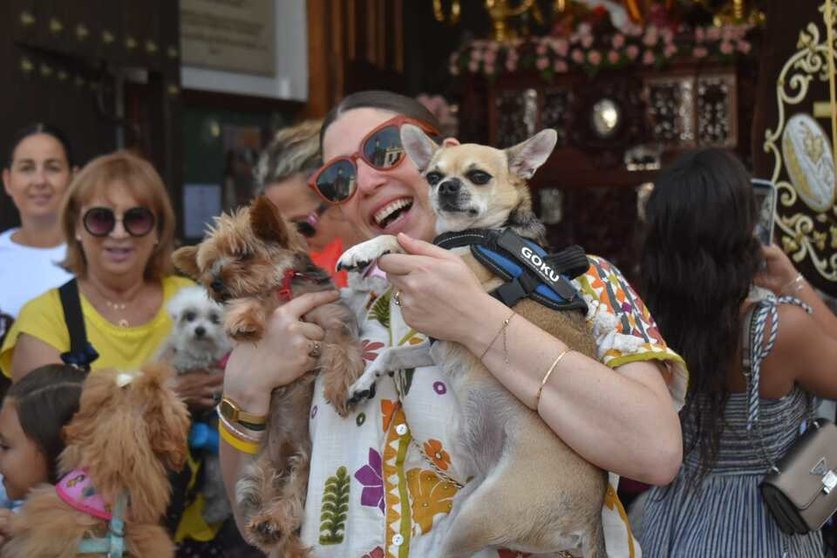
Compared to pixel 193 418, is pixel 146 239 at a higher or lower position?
higher

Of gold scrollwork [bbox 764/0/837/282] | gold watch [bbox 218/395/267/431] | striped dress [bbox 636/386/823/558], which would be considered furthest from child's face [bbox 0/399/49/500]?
gold scrollwork [bbox 764/0/837/282]

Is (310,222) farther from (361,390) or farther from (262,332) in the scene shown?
(361,390)

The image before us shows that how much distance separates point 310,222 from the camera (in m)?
3.54

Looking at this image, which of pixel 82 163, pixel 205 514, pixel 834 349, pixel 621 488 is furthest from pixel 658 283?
pixel 82 163

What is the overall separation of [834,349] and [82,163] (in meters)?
3.92

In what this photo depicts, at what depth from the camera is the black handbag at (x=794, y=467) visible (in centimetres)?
299

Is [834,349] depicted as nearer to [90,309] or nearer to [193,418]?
[193,418]

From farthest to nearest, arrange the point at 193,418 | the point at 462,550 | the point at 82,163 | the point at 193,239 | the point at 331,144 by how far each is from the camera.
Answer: the point at 193,239
the point at 82,163
the point at 193,418
the point at 331,144
the point at 462,550

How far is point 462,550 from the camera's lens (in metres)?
2.04

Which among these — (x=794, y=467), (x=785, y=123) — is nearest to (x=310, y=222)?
(x=794, y=467)

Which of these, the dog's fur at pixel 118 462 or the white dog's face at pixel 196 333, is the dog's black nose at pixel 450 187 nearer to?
the dog's fur at pixel 118 462

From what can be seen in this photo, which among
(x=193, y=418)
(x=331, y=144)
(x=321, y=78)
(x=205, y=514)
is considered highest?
(x=321, y=78)

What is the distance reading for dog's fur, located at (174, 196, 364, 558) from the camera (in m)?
2.35

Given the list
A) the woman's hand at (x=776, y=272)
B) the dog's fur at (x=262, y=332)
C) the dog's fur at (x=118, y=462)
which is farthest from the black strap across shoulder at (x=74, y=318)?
the woman's hand at (x=776, y=272)
